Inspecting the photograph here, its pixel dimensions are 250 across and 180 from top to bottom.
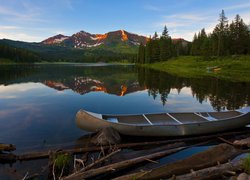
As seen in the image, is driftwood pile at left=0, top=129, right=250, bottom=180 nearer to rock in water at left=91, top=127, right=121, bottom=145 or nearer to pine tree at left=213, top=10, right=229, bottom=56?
rock in water at left=91, top=127, right=121, bottom=145

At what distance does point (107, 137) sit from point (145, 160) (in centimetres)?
357

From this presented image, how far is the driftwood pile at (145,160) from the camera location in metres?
10.4

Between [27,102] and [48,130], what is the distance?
46.1ft

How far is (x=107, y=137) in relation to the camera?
15773mm

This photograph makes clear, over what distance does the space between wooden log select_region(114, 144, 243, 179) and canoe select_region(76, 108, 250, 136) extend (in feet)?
15.0

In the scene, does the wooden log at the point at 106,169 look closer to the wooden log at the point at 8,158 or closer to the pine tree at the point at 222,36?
the wooden log at the point at 8,158

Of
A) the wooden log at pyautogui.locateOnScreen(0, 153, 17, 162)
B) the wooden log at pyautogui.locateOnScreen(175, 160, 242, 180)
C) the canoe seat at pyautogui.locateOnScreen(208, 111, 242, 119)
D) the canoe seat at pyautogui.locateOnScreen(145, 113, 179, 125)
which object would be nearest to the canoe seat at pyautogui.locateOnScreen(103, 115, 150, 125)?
the canoe seat at pyautogui.locateOnScreen(145, 113, 179, 125)

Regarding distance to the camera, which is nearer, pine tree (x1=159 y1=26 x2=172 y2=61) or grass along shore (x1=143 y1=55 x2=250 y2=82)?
grass along shore (x1=143 y1=55 x2=250 y2=82)

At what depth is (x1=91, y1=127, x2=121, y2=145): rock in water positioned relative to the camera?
15570 millimetres

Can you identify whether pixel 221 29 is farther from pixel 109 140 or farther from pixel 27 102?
pixel 109 140

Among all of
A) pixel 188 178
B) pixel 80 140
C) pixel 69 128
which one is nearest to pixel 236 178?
pixel 188 178

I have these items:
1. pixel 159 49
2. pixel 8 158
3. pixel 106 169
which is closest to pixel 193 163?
pixel 106 169

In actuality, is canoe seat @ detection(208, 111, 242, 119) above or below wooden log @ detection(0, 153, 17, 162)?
above

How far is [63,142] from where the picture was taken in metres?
17.0
